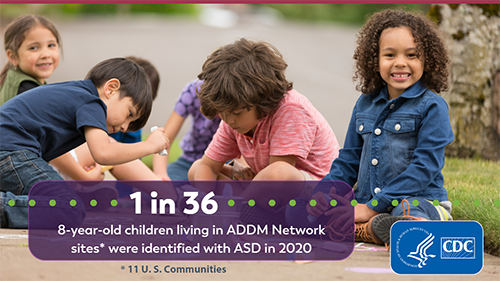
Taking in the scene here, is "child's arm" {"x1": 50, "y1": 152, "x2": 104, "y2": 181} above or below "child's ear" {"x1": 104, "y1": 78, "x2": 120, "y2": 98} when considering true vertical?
below

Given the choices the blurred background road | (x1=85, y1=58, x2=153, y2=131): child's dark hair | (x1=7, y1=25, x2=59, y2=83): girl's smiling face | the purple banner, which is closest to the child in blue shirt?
(x1=85, y1=58, x2=153, y2=131): child's dark hair

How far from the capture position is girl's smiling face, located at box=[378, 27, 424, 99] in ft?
6.88

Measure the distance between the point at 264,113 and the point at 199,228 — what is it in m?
0.64

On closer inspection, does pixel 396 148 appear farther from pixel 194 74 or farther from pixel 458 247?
pixel 194 74

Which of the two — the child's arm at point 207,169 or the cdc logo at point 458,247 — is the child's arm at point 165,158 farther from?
the cdc logo at point 458,247

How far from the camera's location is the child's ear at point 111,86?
232 centimetres

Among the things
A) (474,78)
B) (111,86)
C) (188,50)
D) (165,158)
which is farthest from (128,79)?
(188,50)

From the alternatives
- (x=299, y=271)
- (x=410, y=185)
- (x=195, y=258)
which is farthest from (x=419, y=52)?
(x=195, y=258)

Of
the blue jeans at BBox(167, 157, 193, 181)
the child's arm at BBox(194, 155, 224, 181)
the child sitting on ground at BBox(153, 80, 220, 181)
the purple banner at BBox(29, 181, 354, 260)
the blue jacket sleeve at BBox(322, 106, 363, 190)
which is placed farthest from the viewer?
the blue jeans at BBox(167, 157, 193, 181)

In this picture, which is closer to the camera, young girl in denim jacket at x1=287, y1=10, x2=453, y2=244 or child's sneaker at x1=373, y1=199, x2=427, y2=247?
child's sneaker at x1=373, y1=199, x2=427, y2=247

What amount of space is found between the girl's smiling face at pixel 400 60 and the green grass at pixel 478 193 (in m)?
0.55

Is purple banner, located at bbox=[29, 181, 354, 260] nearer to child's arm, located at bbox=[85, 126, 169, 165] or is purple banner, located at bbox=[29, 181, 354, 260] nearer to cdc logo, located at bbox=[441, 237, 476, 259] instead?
child's arm, located at bbox=[85, 126, 169, 165]

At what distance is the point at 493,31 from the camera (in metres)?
3.91

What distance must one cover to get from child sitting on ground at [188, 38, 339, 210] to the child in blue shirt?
1.16 feet
